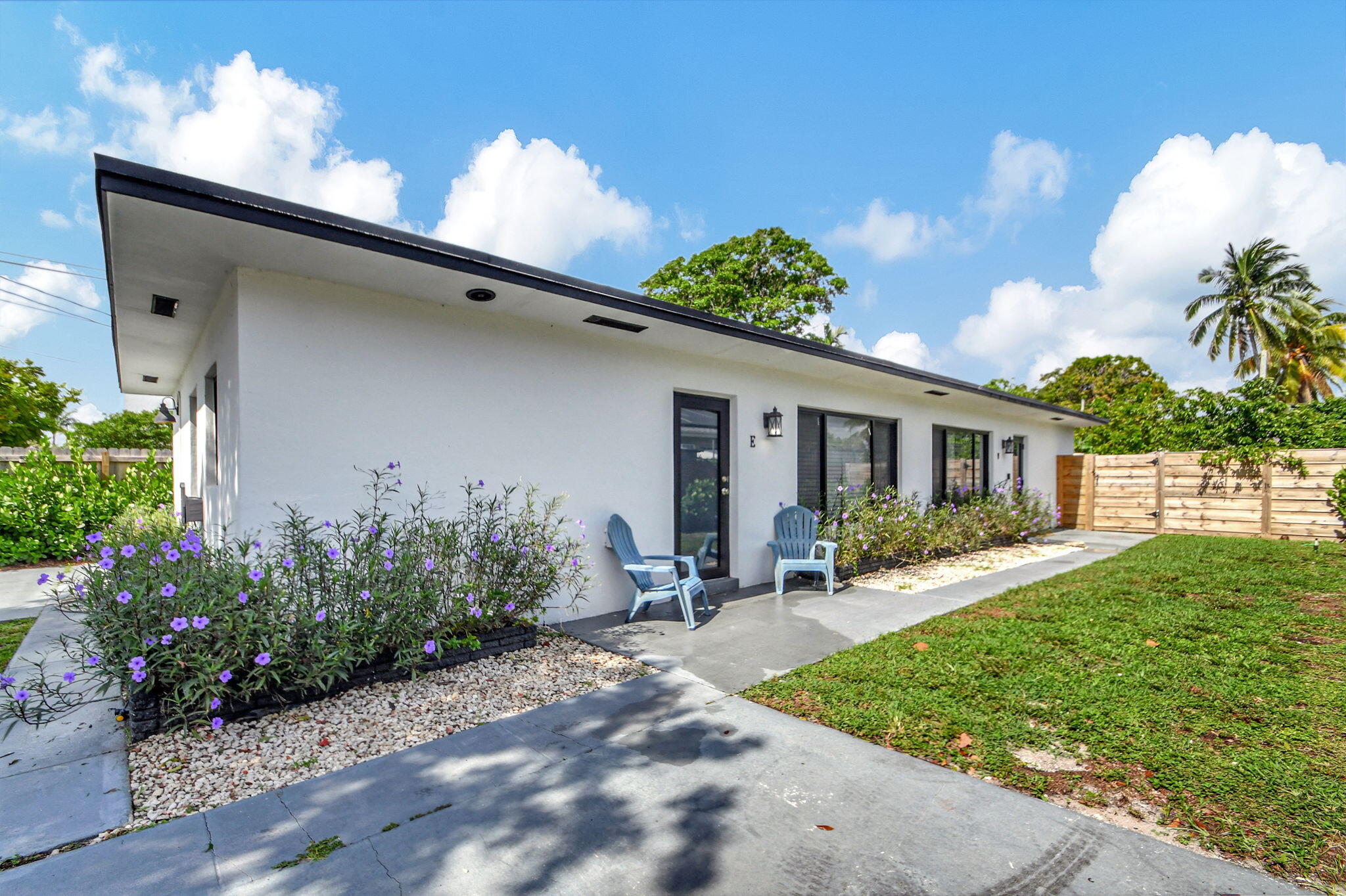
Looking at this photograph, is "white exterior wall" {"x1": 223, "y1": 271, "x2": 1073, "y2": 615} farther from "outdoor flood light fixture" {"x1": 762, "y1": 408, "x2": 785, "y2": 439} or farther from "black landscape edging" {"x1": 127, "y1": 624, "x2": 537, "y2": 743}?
"black landscape edging" {"x1": 127, "y1": 624, "x2": 537, "y2": 743}

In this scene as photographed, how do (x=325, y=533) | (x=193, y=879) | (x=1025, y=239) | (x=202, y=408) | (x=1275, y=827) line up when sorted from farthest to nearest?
(x=1025, y=239)
(x=202, y=408)
(x=325, y=533)
(x=1275, y=827)
(x=193, y=879)

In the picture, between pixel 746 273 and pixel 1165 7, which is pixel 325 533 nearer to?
pixel 1165 7

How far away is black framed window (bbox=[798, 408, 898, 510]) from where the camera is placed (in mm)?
7391

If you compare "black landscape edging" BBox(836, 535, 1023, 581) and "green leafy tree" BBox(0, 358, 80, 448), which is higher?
"green leafy tree" BBox(0, 358, 80, 448)

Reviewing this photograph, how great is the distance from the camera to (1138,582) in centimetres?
Answer: 655

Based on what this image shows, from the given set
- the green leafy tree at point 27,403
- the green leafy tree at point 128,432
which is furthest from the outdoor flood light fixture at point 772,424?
the green leafy tree at point 128,432

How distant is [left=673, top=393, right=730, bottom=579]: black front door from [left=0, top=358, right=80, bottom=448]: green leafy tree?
453 inches

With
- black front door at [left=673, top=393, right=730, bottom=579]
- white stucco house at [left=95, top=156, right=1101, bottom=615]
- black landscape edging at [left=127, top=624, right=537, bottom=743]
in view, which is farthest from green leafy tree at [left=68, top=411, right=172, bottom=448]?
black landscape edging at [left=127, top=624, right=537, bottom=743]

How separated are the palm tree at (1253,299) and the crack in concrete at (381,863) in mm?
33679

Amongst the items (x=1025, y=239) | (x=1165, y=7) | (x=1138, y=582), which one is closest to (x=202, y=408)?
(x=1138, y=582)

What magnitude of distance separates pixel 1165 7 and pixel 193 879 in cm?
1086

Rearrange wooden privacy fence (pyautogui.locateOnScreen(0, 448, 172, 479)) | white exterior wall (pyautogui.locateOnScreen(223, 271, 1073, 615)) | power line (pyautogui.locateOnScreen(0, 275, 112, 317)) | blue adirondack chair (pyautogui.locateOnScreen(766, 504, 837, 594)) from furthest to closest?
power line (pyautogui.locateOnScreen(0, 275, 112, 317)), wooden privacy fence (pyautogui.locateOnScreen(0, 448, 172, 479)), blue adirondack chair (pyautogui.locateOnScreen(766, 504, 837, 594)), white exterior wall (pyautogui.locateOnScreen(223, 271, 1073, 615))

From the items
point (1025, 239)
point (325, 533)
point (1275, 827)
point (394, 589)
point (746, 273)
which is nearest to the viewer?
point (1275, 827)

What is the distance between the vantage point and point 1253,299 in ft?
79.4
